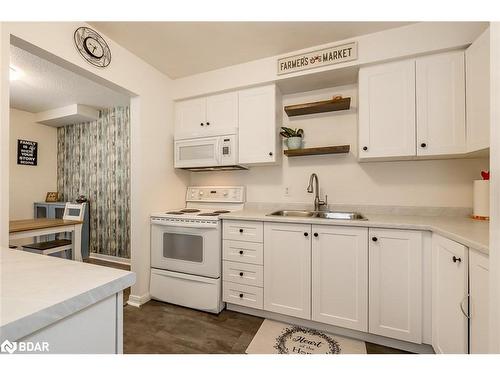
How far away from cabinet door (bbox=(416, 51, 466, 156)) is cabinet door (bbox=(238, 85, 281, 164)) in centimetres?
117

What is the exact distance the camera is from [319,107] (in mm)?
2166

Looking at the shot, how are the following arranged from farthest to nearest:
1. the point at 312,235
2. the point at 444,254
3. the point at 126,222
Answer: the point at 126,222 < the point at 312,235 < the point at 444,254

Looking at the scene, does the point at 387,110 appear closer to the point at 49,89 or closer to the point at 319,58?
the point at 319,58

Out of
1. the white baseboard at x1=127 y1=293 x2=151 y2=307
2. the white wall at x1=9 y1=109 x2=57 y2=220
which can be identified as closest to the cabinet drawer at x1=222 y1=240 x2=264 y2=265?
the white baseboard at x1=127 y1=293 x2=151 y2=307

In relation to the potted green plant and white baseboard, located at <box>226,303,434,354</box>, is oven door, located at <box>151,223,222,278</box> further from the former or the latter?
the potted green plant

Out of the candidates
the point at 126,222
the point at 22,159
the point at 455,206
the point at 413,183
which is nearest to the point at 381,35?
the point at 413,183

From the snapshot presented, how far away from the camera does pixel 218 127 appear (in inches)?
94.1

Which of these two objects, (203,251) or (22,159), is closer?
(203,251)

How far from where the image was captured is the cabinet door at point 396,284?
1.46 metres

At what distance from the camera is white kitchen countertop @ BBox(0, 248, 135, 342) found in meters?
0.37

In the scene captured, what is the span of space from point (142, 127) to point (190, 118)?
54 centimetres

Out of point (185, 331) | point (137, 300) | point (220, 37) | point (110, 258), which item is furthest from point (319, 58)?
point (110, 258)

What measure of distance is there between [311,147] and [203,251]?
58.7 inches
